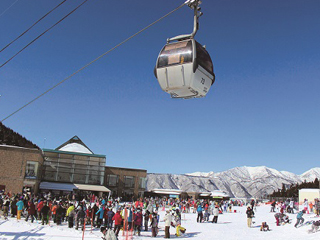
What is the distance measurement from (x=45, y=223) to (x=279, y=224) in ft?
62.1

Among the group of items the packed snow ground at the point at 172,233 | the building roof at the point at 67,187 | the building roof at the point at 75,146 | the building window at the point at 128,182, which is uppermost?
the building roof at the point at 75,146

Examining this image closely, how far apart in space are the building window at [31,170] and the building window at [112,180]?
19204mm

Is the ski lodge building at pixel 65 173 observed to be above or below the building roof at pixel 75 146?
below

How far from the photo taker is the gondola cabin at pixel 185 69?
10373mm

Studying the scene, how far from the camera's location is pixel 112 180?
62.3 meters

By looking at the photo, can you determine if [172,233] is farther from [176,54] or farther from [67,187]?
[67,187]

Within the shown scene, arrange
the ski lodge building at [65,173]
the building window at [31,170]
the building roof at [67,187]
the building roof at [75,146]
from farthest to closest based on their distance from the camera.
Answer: the building roof at [75,146]
the building roof at [67,187]
the building window at [31,170]
the ski lodge building at [65,173]

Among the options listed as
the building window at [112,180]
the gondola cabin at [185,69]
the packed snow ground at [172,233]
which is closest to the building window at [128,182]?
the building window at [112,180]

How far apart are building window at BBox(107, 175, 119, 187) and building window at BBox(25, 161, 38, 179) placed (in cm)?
1920

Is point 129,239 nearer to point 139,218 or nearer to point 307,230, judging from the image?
point 139,218

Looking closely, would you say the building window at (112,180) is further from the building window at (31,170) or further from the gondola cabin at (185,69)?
the gondola cabin at (185,69)

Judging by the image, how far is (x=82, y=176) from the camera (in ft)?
187

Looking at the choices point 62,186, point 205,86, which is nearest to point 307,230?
point 205,86

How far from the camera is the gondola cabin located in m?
10.4
